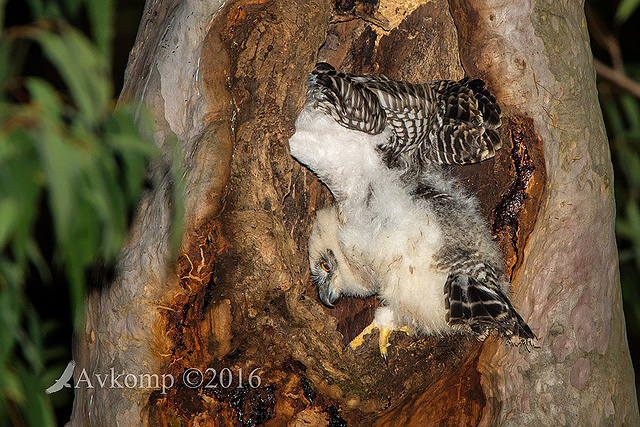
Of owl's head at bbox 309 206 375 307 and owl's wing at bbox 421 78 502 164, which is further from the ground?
owl's wing at bbox 421 78 502 164

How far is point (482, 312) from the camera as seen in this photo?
1888 millimetres

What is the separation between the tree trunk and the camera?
6.07 ft

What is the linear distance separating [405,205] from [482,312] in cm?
52

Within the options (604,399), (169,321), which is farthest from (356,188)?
(604,399)

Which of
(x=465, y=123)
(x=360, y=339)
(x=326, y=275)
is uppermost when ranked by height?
(x=465, y=123)

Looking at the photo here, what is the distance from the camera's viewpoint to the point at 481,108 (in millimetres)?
2074

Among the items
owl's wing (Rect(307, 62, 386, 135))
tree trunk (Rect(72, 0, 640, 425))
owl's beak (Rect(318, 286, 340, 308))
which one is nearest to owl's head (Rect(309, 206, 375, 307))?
owl's beak (Rect(318, 286, 340, 308))

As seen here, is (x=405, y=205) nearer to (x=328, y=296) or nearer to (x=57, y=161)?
(x=328, y=296)

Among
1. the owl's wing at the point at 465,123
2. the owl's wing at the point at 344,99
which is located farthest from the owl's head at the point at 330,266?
the owl's wing at the point at 465,123

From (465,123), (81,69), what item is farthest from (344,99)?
(81,69)

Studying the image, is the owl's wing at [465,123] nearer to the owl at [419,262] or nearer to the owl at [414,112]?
the owl at [414,112]

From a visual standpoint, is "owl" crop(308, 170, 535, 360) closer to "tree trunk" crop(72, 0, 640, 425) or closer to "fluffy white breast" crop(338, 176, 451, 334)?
"fluffy white breast" crop(338, 176, 451, 334)

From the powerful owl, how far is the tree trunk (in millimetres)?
114

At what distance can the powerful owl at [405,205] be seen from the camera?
202cm
